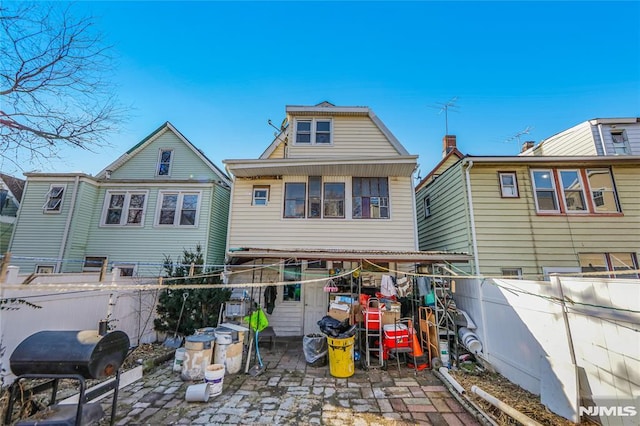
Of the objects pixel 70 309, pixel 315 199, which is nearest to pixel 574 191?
pixel 315 199

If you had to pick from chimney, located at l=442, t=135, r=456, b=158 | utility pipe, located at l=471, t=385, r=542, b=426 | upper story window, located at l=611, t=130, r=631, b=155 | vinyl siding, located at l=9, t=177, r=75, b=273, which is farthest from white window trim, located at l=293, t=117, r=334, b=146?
upper story window, located at l=611, t=130, r=631, b=155

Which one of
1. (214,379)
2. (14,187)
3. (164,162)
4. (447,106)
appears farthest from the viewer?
(14,187)

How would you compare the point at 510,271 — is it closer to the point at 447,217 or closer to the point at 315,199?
the point at 447,217

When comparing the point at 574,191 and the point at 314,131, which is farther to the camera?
the point at 314,131

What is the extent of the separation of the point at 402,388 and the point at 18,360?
5.75 meters

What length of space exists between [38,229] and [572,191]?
20.0 m

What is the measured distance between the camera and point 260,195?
9.43m

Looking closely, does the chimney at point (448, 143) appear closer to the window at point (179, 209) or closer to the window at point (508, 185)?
the window at point (508, 185)

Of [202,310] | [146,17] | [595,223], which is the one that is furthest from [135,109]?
[595,223]

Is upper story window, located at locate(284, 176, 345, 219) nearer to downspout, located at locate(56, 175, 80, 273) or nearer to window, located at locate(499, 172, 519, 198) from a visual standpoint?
window, located at locate(499, 172, 519, 198)

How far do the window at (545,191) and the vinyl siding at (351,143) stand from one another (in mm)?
4582

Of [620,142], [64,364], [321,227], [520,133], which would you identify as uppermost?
[520,133]

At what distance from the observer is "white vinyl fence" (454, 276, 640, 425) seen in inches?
119

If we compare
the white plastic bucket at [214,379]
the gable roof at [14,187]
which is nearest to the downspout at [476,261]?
the white plastic bucket at [214,379]
